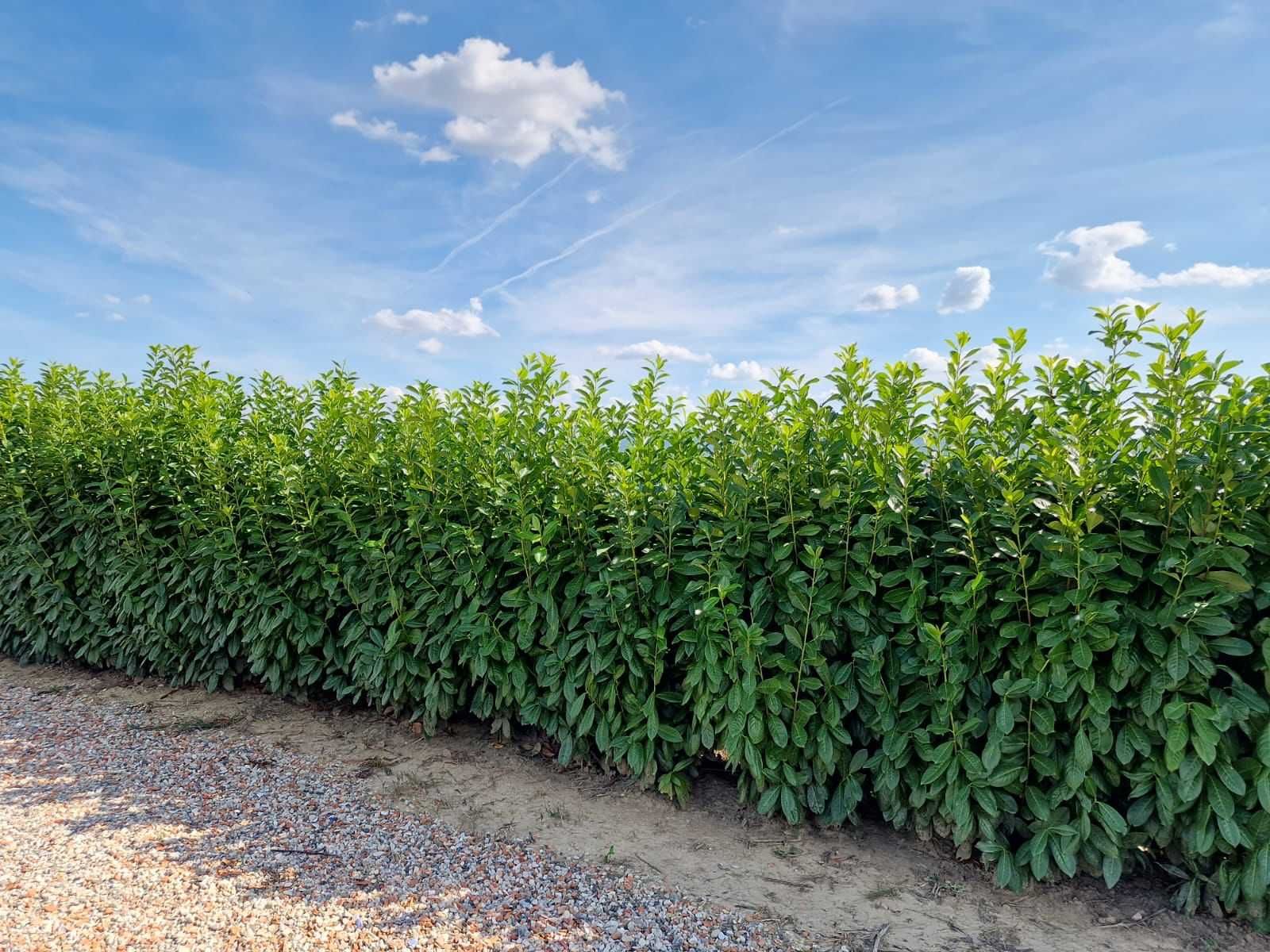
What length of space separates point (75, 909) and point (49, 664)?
4068 mm

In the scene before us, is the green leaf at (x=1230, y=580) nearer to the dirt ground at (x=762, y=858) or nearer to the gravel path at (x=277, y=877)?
the dirt ground at (x=762, y=858)

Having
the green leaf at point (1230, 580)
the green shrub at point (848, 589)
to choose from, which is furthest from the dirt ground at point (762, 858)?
the green leaf at point (1230, 580)

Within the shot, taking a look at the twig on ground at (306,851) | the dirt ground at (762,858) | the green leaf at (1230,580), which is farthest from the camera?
the twig on ground at (306,851)

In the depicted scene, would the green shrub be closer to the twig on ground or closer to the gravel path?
the gravel path

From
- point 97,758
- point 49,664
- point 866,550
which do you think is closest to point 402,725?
point 97,758

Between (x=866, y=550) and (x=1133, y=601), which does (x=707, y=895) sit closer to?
(x=866, y=550)

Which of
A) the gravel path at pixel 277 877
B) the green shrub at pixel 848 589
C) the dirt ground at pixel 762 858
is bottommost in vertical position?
the gravel path at pixel 277 877

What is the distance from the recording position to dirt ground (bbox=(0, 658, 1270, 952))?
9.29ft

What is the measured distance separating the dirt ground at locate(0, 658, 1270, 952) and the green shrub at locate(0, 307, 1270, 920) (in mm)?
132

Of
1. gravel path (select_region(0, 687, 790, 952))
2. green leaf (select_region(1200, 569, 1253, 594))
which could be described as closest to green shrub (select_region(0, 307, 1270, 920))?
green leaf (select_region(1200, 569, 1253, 594))

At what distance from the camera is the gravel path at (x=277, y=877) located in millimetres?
2703

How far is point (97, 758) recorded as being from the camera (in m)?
4.28

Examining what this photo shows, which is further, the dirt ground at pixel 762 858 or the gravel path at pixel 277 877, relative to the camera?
the dirt ground at pixel 762 858

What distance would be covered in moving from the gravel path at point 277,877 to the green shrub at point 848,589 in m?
0.63
